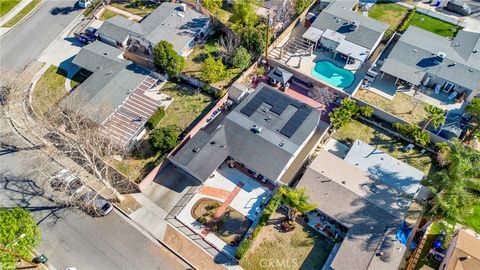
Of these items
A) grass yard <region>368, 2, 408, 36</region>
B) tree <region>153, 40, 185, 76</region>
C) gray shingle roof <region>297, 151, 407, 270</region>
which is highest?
grass yard <region>368, 2, 408, 36</region>

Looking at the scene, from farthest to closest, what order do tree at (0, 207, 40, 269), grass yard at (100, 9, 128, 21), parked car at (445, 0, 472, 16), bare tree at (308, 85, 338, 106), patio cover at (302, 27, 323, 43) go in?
grass yard at (100, 9, 128, 21) → parked car at (445, 0, 472, 16) → patio cover at (302, 27, 323, 43) → bare tree at (308, 85, 338, 106) → tree at (0, 207, 40, 269)

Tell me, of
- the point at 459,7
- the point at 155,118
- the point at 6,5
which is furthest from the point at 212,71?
the point at 459,7

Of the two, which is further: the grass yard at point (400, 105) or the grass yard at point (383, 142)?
the grass yard at point (400, 105)

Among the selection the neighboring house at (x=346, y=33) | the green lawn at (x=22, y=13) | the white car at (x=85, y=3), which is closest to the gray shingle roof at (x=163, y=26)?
the white car at (x=85, y=3)

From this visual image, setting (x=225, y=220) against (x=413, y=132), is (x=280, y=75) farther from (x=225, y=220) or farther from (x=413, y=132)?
(x=225, y=220)

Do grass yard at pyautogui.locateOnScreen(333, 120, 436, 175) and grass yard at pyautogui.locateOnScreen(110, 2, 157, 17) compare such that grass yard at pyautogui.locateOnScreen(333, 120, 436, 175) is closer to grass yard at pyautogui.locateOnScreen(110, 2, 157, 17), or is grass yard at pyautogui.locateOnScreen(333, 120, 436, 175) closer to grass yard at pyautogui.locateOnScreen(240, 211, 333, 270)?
grass yard at pyautogui.locateOnScreen(240, 211, 333, 270)

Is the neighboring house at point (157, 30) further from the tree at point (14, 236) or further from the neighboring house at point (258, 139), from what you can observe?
the tree at point (14, 236)

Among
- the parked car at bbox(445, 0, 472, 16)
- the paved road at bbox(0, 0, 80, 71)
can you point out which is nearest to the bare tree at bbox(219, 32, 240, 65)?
Result: the paved road at bbox(0, 0, 80, 71)
